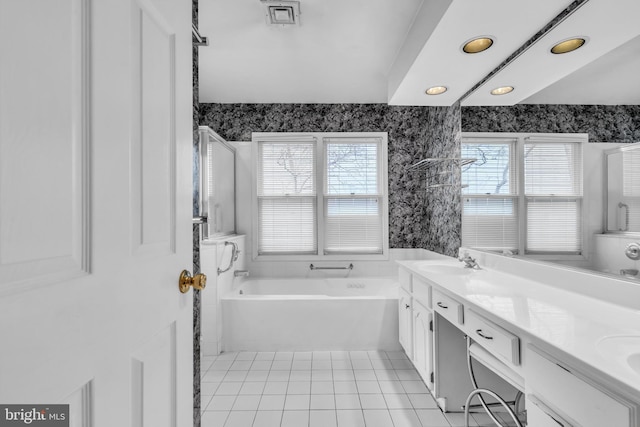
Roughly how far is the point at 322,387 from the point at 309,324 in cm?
70

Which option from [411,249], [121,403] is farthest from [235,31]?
[411,249]

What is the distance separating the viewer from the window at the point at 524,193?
1675mm

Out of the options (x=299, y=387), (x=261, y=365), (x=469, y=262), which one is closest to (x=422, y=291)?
(x=469, y=262)

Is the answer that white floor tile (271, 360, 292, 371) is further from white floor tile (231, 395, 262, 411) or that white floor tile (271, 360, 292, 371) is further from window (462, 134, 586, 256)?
window (462, 134, 586, 256)

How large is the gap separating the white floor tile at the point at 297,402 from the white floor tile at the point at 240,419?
0.72 feet

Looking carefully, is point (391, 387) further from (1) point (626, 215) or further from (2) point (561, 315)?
(1) point (626, 215)

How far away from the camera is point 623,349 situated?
96 centimetres

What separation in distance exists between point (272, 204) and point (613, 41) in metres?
3.16

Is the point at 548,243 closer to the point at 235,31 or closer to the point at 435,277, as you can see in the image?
the point at 435,277

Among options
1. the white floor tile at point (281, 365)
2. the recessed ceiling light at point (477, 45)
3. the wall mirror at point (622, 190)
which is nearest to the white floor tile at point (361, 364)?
the white floor tile at point (281, 365)

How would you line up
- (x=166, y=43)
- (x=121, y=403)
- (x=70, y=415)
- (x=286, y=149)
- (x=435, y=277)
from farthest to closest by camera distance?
(x=286, y=149) → (x=435, y=277) → (x=166, y=43) → (x=121, y=403) → (x=70, y=415)

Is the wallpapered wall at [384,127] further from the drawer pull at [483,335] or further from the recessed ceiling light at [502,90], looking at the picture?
the drawer pull at [483,335]

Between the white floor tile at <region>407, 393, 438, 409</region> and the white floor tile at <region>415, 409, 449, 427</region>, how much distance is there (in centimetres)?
4

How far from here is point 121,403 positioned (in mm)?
623
